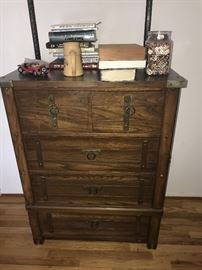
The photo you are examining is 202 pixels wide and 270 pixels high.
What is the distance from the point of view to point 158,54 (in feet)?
3.57

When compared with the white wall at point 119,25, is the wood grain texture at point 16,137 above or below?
below

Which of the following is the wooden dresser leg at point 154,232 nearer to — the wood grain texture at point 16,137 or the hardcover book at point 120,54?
the wood grain texture at point 16,137

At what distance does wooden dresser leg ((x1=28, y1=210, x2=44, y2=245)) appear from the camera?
141 centimetres

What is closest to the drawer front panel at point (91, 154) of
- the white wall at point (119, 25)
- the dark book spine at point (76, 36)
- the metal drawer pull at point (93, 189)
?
the metal drawer pull at point (93, 189)

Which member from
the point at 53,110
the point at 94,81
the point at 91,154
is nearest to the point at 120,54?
the point at 94,81

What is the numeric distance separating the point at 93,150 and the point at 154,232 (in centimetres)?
63

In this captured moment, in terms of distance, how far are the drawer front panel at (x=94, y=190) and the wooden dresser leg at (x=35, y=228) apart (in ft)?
0.35

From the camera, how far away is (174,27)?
140 cm

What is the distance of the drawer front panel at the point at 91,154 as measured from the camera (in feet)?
3.87

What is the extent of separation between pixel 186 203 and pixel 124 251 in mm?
671

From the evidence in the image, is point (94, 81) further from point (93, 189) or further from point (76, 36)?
point (93, 189)

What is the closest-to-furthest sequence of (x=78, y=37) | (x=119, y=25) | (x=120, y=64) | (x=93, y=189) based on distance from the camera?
(x=120, y=64) < (x=78, y=37) < (x=93, y=189) < (x=119, y=25)

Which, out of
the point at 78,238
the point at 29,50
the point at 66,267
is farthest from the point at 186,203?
the point at 29,50

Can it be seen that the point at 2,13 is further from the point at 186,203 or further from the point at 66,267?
the point at 186,203
